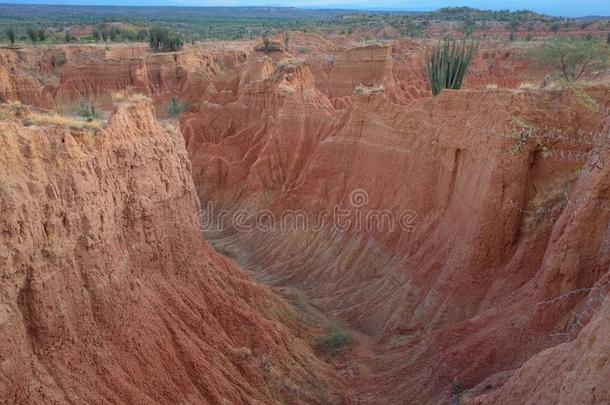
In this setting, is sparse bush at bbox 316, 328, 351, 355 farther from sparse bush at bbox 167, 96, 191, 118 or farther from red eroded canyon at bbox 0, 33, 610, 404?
sparse bush at bbox 167, 96, 191, 118

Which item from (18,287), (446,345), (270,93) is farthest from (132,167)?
(270,93)

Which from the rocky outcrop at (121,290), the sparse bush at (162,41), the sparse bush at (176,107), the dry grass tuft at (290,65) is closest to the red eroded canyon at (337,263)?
the rocky outcrop at (121,290)

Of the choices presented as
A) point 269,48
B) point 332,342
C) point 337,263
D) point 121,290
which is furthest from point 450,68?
point 269,48

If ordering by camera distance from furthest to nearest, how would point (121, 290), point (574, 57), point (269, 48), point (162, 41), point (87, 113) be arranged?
1. point (162, 41)
2. point (269, 48)
3. point (574, 57)
4. point (87, 113)
5. point (121, 290)

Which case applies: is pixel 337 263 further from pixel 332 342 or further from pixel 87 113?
pixel 87 113

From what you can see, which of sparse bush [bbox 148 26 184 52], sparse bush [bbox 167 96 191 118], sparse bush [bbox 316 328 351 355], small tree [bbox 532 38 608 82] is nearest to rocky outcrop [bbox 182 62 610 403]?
sparse bush [bbox 316 328 351 355]

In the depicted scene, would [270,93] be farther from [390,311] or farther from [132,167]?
[132,167]

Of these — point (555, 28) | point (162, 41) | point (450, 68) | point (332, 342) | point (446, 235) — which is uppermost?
point (555, 28)
